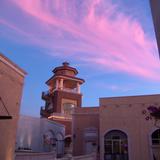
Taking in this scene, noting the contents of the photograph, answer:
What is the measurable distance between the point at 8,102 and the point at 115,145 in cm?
1143

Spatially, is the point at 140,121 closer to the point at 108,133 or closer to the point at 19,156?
the point at 108,133

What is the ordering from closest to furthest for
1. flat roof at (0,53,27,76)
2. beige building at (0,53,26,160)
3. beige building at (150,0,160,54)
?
beige building at (150,0,160,54), beige building at (0,53,26,160), flat roof at (0,53,27,76)

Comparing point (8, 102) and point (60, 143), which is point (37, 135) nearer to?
point (60, 143)

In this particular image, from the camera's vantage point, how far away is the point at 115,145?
1983cm

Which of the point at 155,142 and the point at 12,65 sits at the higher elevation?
the point at 12,65

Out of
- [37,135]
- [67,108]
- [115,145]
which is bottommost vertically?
[115,145]

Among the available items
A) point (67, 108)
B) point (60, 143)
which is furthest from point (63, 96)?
point (60, 143)

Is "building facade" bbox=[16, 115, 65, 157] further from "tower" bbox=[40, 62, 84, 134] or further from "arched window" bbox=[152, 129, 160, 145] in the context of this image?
"arched window" bbox=[152, 129, 160, 145]

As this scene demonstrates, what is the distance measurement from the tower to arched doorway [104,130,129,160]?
38.7 feet

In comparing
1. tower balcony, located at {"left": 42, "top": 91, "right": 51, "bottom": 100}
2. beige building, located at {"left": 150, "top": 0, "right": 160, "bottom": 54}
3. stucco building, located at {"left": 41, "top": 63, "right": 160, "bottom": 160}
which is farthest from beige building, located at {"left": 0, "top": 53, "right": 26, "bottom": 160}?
tower balcony, located at {"left": 42, "top": 91, "right": 51, "bottom": 100}

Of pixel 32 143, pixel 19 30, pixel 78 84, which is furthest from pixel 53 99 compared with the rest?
pixel 19 30

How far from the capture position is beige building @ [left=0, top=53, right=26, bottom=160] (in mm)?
11141

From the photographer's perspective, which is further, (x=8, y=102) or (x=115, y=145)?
(x=115, y=145)

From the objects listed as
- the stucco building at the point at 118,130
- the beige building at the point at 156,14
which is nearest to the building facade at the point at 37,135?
the stucco building at the point at 118,130
